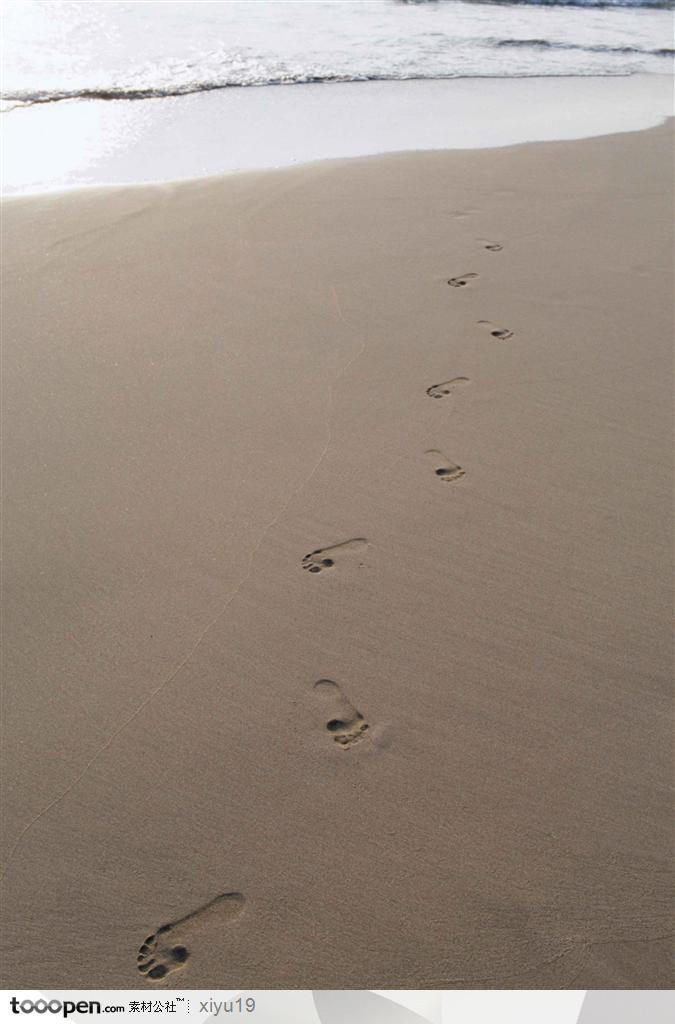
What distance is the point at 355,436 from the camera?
10.9 feet

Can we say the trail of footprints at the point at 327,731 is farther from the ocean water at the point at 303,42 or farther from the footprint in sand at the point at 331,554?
the ocean water at the point at 303,42

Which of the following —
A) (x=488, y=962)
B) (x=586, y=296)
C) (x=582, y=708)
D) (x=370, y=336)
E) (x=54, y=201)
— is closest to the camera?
(x=488, y=962)

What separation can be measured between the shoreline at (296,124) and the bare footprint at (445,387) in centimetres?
264

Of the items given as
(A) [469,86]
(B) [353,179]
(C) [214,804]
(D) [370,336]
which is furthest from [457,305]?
(A) [469,86]

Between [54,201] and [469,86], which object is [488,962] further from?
[469,86]

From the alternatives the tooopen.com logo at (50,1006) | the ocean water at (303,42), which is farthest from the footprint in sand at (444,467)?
the ocean water at (303,42)

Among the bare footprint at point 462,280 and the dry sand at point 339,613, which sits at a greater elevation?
the bare footprint at point 462,280

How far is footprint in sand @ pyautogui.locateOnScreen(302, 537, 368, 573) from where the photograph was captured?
2.83 m

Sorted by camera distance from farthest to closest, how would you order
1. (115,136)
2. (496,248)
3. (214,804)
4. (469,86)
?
1. (469,86)
2. (115,136)
3. (496,248)
4. (214,804)


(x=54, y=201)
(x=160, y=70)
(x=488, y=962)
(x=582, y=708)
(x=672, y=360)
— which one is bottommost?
(x=488, y=962)

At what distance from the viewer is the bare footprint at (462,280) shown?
423cm

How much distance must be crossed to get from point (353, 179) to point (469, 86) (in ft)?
8.97

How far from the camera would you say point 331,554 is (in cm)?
287

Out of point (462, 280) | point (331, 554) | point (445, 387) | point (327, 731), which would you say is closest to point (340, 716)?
point (327, 731)
